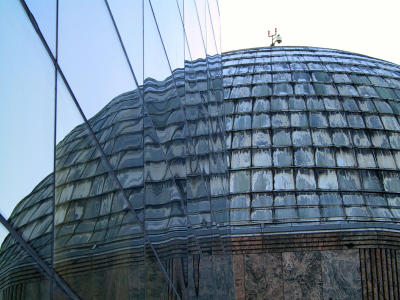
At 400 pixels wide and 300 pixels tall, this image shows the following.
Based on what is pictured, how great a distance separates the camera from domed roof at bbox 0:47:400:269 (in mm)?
7852

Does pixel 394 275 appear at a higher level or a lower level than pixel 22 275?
higher

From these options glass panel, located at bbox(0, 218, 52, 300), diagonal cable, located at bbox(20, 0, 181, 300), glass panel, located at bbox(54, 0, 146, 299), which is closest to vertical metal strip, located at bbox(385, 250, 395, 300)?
diagonal cable, located at bbox(20, 0, 181, 300)

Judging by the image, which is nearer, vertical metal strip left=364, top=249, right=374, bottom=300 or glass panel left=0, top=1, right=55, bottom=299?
glass panel left=0, top=1, right=55, bottom=299

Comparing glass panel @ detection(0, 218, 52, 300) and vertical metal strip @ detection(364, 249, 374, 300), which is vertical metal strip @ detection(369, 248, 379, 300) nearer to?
vertical metal strip @ detection(364, 249, 374, 300)

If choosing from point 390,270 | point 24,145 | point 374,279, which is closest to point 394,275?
point 390,270

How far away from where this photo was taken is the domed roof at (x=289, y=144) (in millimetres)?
7852

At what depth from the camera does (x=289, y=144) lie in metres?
23.1

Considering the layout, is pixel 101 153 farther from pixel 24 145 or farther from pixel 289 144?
pixel 289 144

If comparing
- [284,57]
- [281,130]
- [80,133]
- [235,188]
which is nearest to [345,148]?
[281,130]

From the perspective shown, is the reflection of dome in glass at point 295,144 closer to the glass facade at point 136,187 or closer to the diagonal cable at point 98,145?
the glass facade at point 136,187

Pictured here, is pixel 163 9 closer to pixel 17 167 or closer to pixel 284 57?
pixel 17 167

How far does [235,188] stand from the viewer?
21.9 metres

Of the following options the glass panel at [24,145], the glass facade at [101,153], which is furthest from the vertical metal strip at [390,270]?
the glass panel at [24,145]

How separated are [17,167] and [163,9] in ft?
15.8
